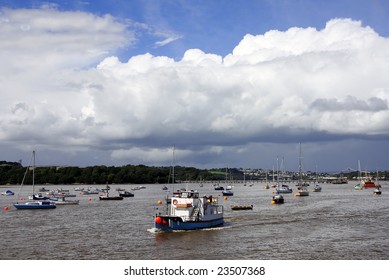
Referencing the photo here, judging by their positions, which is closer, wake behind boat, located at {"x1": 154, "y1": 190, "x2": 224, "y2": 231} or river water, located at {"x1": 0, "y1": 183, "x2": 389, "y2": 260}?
river water, located at {"x1": 0, "y1": 183, "x2": 389, "y2": 260}

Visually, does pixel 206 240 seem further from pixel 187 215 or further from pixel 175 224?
pixel 187 215

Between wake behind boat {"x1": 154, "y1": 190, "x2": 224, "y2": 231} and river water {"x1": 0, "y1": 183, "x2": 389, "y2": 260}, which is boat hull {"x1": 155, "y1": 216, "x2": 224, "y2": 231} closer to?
wake behind boat {"x1": 154, "y1": 190, "x2": 224, "y2": 231}

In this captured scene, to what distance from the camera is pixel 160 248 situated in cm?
5184

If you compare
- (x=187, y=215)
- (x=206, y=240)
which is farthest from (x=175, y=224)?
(x=206, y=240)

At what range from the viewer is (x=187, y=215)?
64312 millimetres

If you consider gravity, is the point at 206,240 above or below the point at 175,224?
below

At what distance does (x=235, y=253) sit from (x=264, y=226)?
2301cm

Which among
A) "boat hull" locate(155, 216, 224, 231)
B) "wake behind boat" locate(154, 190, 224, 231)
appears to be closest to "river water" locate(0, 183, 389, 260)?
"boat hull" locate(155, 216, 224, 231)

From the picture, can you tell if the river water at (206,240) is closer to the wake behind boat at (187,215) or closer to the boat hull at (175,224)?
the boat hull at (175,224)

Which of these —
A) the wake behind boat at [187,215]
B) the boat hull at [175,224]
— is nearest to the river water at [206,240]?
the boat hull at [175,224]

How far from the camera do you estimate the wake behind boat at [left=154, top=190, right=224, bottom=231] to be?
202 ft

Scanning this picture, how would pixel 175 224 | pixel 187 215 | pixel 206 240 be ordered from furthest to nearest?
pixel 187 215 < pixel 175 224 < pixel 206 240

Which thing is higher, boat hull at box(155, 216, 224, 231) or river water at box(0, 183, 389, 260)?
boat hull at box(155, 216, 224, 231)

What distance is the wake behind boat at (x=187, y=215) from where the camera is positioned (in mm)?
61656
